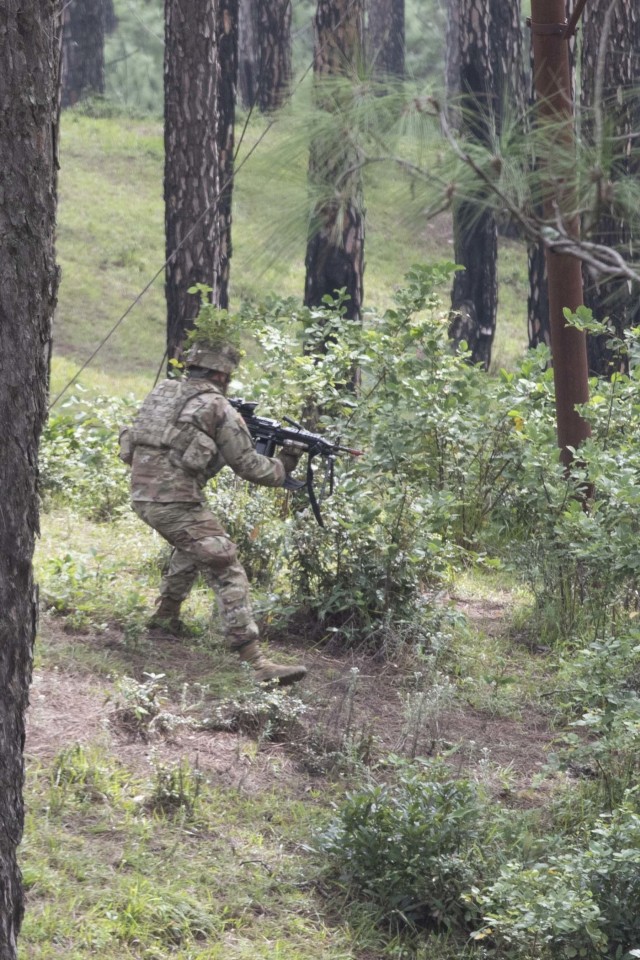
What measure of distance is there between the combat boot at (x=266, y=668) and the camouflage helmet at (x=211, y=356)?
1.50m

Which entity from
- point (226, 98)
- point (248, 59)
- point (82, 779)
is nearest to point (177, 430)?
point (82, 779)

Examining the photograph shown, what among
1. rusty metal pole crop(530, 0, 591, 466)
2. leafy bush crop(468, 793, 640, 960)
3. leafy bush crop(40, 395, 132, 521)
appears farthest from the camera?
leafy bush crop(40, 395, 132, 521)

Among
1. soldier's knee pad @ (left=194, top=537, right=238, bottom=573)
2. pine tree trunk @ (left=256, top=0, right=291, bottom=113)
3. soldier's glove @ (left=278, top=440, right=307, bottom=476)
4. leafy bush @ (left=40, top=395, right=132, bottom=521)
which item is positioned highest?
pine tree trunk @ (left=256, top=0, right=291, bottom=113)

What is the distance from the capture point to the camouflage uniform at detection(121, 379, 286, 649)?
6262 mm

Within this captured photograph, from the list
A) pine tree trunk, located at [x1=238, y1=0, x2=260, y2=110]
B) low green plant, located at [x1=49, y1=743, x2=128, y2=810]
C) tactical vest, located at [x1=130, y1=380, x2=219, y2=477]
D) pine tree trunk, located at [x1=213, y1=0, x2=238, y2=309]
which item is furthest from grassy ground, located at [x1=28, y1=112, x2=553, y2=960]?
pine tree trunk, located at [x1=238, y1=0, x2=260, y2=110]

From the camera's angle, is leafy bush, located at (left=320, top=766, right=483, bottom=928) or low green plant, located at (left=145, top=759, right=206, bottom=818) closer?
leafy bush, located at (left=320, top=766, right=483, bottom=928)

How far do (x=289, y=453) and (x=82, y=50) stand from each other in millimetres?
26482

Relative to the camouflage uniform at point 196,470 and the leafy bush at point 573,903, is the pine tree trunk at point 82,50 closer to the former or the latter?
the camouflage uniform at point 196,470

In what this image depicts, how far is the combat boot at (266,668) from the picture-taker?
6008mm

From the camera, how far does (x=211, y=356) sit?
20.9 feet

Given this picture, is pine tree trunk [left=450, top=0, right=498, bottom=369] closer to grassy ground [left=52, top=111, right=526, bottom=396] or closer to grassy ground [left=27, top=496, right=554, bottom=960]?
grassy ground [left=52, top=111, right=526, bottom=396]

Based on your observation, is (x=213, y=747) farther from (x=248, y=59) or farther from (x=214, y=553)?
(x=248, y=59)

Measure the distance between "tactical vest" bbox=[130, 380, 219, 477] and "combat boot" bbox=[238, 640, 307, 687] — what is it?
0.99 meters

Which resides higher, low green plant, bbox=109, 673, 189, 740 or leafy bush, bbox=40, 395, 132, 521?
leafy bush, bbox=40, 395, 132, 521
